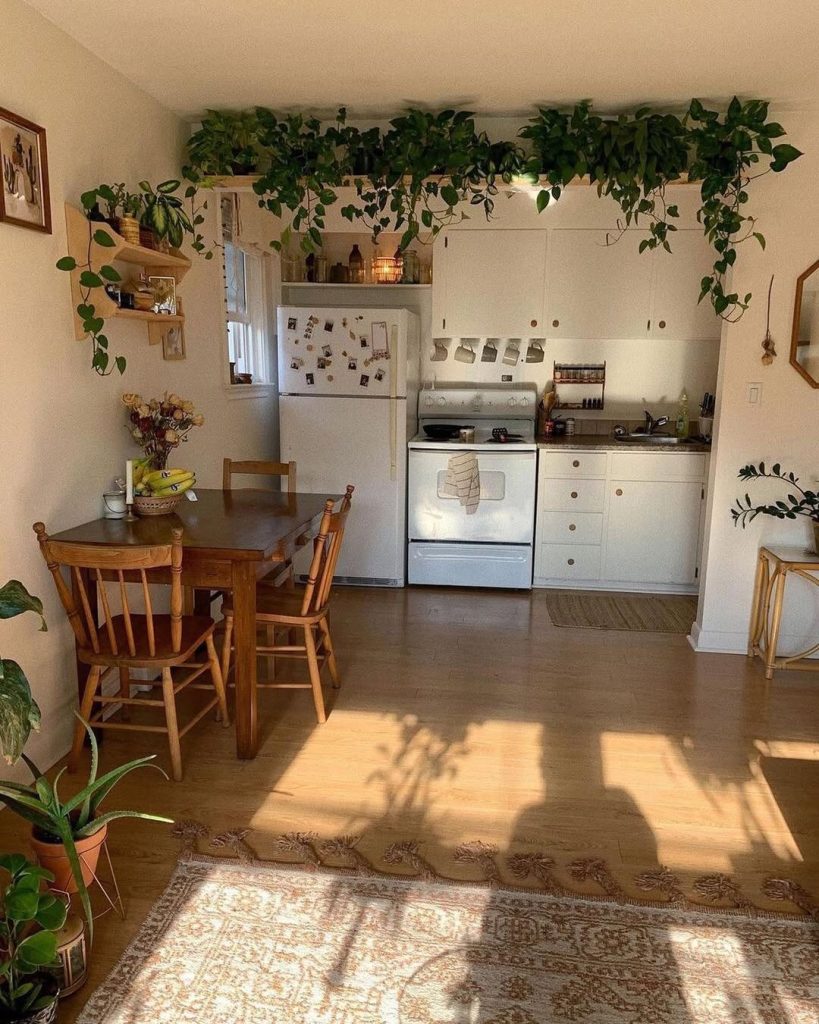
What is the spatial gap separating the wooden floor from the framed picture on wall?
5.74 ft

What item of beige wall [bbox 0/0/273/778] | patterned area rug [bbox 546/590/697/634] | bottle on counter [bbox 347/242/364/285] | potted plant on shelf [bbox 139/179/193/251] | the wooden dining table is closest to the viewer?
beige wall [bbox 0/0/273/778]

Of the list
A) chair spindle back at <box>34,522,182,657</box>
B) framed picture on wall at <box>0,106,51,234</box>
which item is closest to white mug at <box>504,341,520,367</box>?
chair spindle back at <box>34,522,182,657</box>

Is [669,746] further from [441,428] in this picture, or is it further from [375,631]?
[441,428]

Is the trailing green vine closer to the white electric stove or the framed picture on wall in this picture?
the framed picture on wall

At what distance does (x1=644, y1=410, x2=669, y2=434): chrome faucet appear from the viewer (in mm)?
4862

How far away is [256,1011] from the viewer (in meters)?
1.62

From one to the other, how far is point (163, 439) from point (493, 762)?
1712 mm

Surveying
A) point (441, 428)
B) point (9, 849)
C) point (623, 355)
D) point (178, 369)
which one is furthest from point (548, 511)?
point (9, 849)

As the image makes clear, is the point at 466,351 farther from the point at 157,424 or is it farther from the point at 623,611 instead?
the point at 157,424

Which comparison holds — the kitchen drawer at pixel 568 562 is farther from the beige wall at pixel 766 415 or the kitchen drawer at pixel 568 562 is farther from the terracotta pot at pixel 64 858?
the terracotta pot at pixel 64 858

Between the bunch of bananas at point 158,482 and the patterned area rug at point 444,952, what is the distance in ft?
4.23

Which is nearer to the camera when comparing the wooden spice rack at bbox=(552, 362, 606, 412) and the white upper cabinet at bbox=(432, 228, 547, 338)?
the white upper cabinet at bbox=(432, 228, 547, 338)

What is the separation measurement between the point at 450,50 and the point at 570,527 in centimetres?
272

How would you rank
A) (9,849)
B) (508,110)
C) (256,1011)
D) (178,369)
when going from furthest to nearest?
(178,369) < (508,110) < (9,849) < (256,1011)
